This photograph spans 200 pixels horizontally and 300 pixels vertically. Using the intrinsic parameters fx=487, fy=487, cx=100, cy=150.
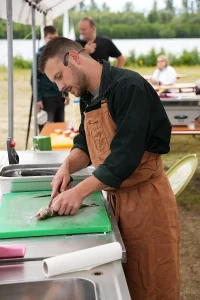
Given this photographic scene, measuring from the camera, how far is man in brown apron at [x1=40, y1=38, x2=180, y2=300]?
1.55 meters

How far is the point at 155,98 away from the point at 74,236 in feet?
1.81

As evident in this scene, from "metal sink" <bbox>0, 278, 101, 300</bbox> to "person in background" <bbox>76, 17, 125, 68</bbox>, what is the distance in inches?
162

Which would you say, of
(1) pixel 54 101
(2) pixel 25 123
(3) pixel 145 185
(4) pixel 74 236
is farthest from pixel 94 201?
(2) pixel 25 123

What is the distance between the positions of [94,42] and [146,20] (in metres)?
3.89

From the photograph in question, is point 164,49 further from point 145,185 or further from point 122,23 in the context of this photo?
point 145,185

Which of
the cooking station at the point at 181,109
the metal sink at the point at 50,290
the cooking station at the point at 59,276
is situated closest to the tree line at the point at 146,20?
the cooking station at the point at 181,109

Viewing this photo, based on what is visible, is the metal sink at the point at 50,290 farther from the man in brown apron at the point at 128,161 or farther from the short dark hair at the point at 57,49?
the short dark hair at the point at 57,49

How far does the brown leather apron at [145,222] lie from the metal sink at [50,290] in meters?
0.57

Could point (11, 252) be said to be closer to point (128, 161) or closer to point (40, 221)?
point (40, 221)

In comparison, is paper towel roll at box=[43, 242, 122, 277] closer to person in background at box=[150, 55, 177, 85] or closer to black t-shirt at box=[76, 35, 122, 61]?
black t-shirt at box=[76, 35, 122, 61]

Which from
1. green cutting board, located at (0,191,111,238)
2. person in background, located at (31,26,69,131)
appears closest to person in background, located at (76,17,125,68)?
person in background, located at (31,26,69,131)

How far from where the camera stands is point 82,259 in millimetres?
1235

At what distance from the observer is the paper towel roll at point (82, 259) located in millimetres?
1205

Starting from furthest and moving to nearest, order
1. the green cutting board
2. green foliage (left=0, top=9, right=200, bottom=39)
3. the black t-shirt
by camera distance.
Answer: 1. green foliage (left=0, top=9, right=200, bottom=39)
2. the black t-shirt
3. the green cutting board
